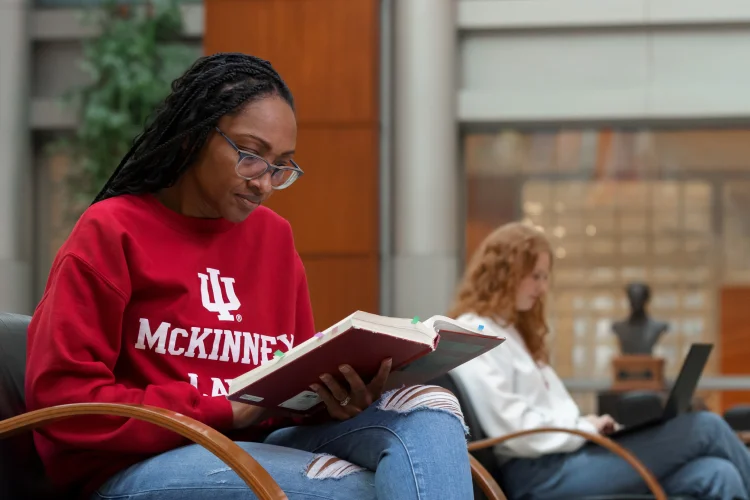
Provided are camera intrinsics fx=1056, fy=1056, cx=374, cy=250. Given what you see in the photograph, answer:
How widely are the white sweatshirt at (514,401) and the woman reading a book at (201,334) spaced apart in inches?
49.9

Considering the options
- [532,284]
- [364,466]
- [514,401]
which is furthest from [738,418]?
[364,466]

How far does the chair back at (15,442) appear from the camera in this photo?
1.86 metres

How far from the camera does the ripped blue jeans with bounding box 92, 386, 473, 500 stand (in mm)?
1645

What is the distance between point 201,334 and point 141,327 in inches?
4.3

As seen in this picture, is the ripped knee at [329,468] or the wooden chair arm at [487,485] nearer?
the ripped knee at [329,468]

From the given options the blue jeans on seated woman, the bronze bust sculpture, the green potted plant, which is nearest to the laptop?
the blue jeans on seated woman

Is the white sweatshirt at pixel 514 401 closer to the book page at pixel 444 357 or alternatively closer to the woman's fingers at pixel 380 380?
the book page at pixel 444 357

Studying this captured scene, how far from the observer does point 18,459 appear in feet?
6.20

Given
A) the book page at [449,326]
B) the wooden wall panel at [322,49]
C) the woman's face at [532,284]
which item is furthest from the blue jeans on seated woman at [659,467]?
the wooden wall panel at [322,49]

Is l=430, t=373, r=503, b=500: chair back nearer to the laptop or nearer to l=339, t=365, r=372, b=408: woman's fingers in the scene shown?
the laptop

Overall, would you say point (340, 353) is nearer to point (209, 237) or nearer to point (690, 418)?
point (209, 237)

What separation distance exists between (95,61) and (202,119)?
5.99 m

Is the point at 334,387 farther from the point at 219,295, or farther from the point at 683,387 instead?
the point at 683,387

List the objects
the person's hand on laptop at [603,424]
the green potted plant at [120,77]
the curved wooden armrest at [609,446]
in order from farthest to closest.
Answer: the green potted plant at [120,77], the person's hand on laptop at [603,424], the curved wooden armrest at [609,446]
